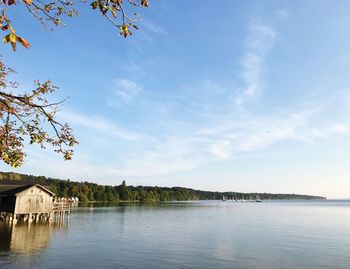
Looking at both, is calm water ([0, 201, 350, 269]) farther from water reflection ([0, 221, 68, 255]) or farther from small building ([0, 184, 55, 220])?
small building ([0, 184, 55, 220])

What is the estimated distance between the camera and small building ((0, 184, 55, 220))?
63.2 metres

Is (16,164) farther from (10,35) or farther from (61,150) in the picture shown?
(10,35)

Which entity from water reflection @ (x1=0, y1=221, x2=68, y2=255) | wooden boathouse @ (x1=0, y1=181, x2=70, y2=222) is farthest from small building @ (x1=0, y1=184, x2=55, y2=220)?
water reflection @ (x1=0, y1=221, x2=68, y2=255)

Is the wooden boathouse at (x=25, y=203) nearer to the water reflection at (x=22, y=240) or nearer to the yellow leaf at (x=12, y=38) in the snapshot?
the water reflection at (x=22, y=240)

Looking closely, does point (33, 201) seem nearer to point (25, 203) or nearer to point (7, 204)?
point (25, 203)

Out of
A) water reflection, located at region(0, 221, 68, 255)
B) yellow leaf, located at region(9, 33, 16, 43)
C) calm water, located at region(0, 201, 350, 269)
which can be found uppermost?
yellow leaf, located at region(9, 33, 16, 43)

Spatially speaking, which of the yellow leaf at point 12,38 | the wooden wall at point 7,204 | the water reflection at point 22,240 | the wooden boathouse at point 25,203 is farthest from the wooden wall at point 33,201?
the yellow leaf at point 12,38

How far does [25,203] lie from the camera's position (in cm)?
6506

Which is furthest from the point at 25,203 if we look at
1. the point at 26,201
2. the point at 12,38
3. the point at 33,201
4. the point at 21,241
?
the point at 12,38

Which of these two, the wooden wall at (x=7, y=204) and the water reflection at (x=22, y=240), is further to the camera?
the wooden wall at (x=7, y=204)

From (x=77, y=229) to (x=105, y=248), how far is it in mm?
21463

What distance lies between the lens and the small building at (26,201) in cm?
6325

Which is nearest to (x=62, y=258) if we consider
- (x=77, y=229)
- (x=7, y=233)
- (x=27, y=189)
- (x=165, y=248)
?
(x=165, y=248)

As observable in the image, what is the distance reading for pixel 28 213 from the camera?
65.5 metres
